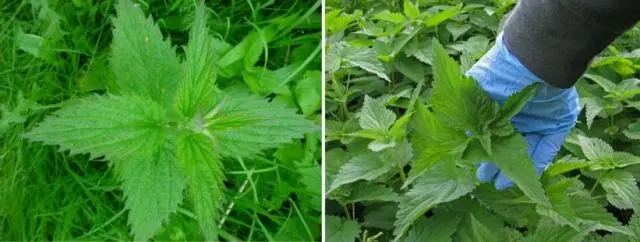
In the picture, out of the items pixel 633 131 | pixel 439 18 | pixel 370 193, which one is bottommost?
pixel 633 131

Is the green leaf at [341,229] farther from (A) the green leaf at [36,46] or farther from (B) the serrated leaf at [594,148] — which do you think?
(A) the green leaf at [36,46]

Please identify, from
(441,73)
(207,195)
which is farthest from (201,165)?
(441,73)

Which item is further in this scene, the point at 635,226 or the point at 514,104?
the point at 635,226

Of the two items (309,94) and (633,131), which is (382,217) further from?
(633,131)

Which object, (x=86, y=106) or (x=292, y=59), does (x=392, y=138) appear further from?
(x=86, y=106)

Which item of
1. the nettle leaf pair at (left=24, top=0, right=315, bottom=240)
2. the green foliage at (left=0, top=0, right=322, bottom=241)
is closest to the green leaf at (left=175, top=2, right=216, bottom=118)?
the nettle leaf pair at (left=24, top=0, right=315, bottom=240)

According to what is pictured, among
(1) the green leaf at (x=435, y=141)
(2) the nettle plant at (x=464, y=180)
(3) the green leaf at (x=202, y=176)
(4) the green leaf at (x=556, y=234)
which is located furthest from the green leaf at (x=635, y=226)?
(3) the green leaf at (x=202, y=176)

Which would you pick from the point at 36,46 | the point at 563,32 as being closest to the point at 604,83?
the point at 563,32
